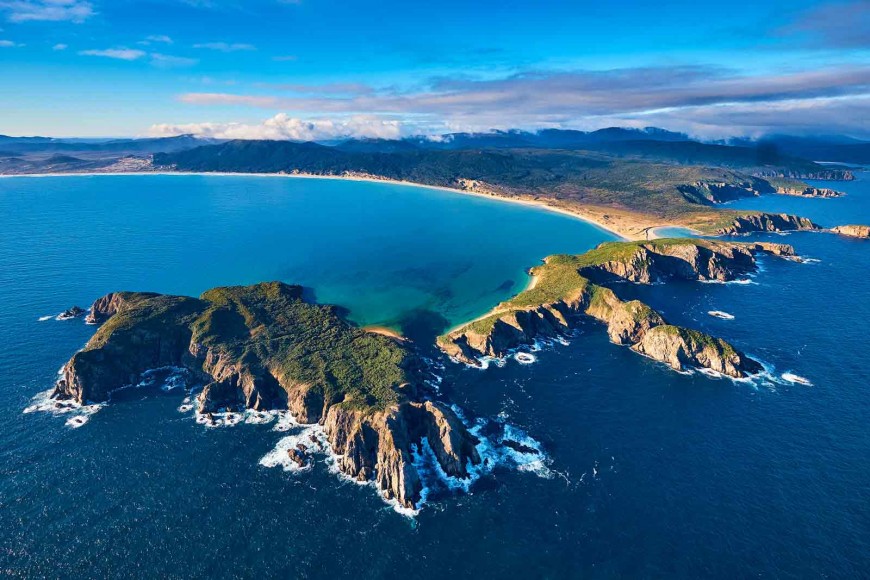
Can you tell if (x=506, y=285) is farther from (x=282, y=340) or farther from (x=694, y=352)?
(x=282, y=340)

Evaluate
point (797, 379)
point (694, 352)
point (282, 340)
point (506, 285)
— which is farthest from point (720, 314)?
point (282, 340)

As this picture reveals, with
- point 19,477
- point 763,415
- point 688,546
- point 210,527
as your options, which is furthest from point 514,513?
point 19,477

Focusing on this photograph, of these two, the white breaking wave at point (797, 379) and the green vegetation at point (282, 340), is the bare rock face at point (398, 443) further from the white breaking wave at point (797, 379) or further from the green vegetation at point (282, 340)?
the white breaking wave at point (797, 379)

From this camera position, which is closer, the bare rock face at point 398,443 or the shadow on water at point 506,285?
the bare rock face at point 398,443

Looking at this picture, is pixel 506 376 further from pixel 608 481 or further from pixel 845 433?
pixel 845 433

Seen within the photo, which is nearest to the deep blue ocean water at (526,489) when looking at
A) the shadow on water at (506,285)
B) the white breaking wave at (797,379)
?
the white breaking wave at (797,379)
